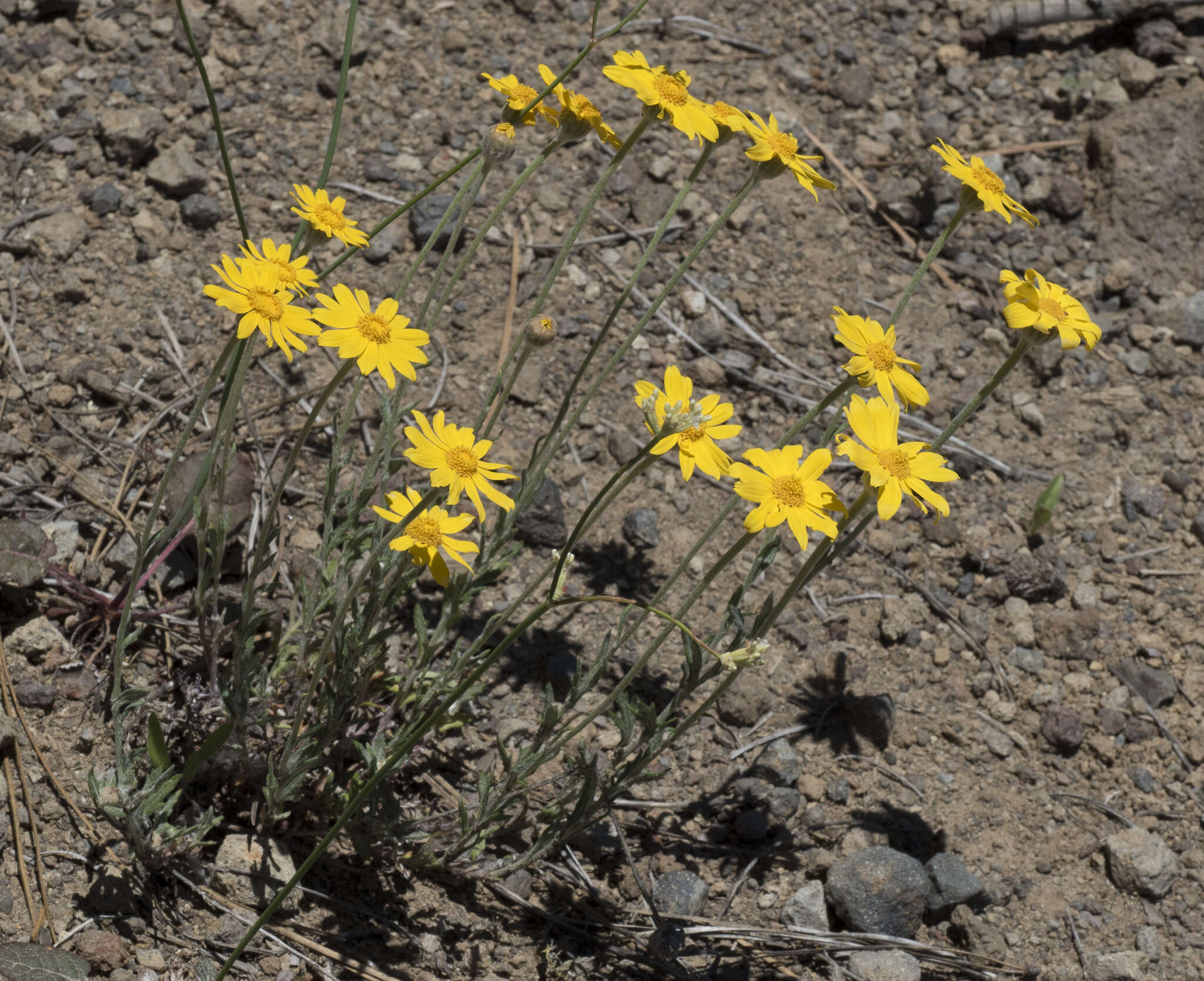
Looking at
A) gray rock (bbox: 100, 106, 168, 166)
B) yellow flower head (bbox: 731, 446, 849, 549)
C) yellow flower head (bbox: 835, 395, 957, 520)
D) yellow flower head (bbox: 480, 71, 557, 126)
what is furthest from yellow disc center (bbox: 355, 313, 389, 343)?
gray rock (bbox: 100, 106, 168, 166)

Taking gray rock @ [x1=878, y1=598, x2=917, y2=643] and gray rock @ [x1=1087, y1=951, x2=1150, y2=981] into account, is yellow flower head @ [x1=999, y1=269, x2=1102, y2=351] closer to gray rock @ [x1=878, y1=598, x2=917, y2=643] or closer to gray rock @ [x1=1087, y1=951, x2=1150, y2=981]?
gray rock @ [x1=878, y1=598, x2=917, y2=643]

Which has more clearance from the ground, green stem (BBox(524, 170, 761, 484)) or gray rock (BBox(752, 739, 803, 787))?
green stem (BBox(524, 170, 761, 484))

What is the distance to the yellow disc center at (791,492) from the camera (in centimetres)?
253

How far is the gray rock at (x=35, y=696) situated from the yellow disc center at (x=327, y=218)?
68.6 inches

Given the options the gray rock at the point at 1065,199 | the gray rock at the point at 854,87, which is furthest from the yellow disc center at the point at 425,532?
the gray rock at the point at 1065,199

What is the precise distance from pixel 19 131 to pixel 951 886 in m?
4.67

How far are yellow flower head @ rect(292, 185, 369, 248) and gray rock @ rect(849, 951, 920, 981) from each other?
2649 mm

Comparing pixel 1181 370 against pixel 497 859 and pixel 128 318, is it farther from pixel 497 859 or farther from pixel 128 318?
pixel 128 318

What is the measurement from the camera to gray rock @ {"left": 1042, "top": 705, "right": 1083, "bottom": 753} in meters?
3.97

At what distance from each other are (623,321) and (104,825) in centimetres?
286

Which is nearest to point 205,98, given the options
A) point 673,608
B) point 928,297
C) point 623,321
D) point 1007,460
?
point 623,321

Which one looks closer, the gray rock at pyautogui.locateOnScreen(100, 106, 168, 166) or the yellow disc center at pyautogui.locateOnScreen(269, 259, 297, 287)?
the yellow disc center at pyautogui.locateOnScreen(269, 259, 297, 287)

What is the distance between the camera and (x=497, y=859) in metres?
3.37

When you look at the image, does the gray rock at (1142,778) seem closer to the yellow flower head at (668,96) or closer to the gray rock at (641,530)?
the gray rock at (641,530)
